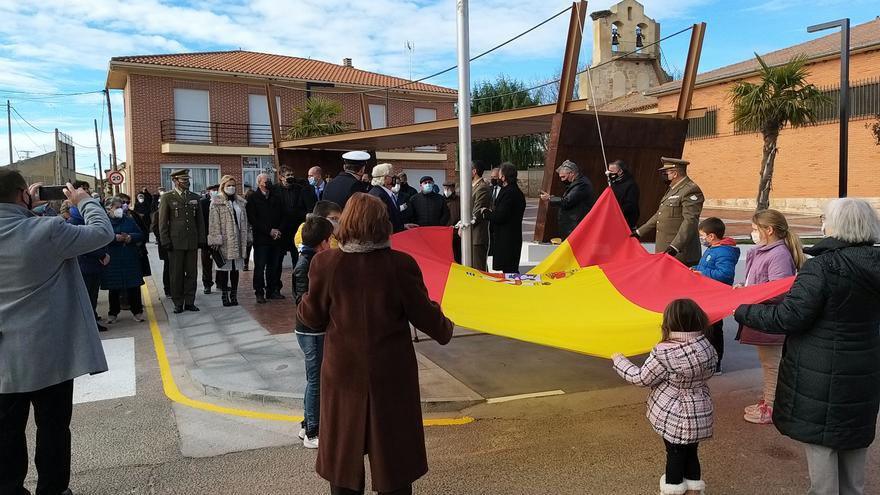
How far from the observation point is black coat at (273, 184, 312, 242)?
1023 centimetres

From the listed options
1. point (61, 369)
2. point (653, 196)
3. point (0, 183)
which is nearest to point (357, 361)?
point (61, 369)

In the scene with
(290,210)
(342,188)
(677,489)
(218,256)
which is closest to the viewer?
(677,489)

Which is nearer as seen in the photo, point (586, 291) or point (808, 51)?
point (586, 291)

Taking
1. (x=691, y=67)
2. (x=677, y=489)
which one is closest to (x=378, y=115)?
(x=691, y=67)

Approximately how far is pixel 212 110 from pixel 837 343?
30.6 meters

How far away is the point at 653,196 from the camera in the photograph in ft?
34.8

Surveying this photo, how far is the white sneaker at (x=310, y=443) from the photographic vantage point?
444cm

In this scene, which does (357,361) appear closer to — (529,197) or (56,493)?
(56,493)

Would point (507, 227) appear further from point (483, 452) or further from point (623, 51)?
point (623, 51)

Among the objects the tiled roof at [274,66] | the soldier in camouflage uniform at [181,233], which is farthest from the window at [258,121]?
the soldier in camouflage uniform at [181,233]

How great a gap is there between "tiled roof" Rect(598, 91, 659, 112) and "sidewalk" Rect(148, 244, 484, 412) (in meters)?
32.0

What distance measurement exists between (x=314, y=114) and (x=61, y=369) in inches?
877

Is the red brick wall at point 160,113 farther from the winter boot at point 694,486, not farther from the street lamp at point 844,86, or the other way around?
the winter boot at point 694,486

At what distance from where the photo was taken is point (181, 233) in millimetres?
9008
